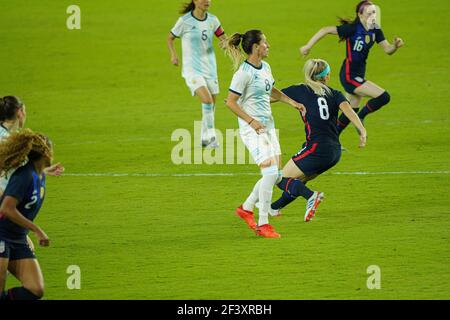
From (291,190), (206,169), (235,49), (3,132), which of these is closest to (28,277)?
(3,132)

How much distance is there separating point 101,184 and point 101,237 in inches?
129

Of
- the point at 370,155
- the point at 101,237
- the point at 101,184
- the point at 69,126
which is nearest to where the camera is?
the point at 101,237

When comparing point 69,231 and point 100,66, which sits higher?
point 100,66

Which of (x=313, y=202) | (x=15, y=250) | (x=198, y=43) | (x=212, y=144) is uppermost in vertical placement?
(x=198, y=43)

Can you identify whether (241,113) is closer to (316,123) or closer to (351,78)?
(316,123)

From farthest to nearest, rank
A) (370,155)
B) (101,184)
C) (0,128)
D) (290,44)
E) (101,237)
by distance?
(290,44) → (370,155) → (101,184) → (101,237) → (0,128)

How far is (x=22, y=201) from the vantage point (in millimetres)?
9297

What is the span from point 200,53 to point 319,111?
5501mm

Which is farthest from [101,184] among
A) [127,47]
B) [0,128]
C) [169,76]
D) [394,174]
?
[127,47]

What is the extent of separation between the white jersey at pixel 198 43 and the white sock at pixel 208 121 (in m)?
0.54

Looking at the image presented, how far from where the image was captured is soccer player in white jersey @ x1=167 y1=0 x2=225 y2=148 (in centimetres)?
1775

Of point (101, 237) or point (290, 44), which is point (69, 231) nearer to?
point (101, 237)
